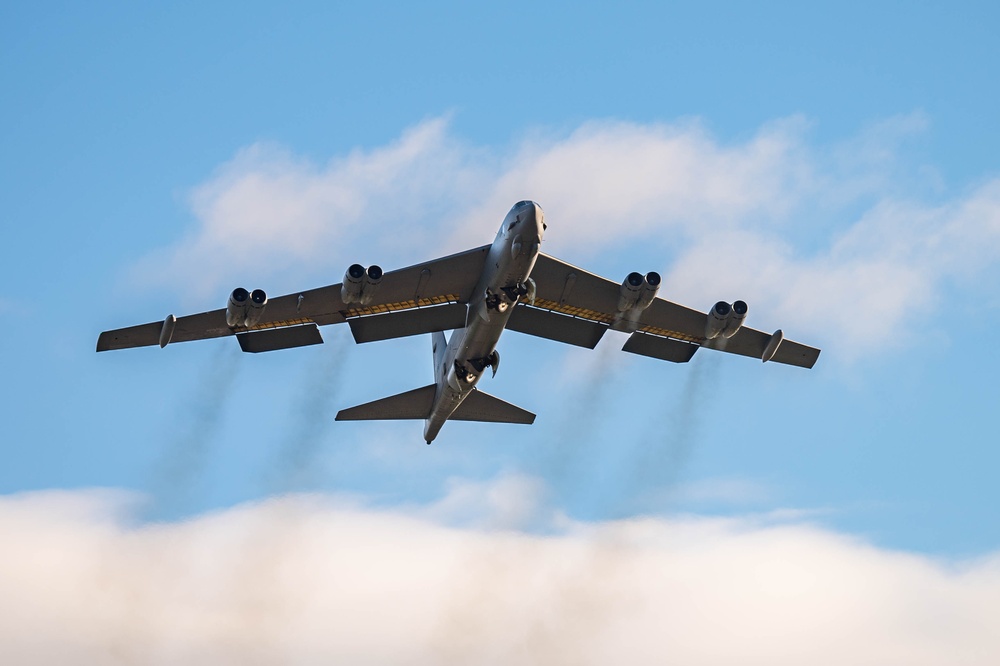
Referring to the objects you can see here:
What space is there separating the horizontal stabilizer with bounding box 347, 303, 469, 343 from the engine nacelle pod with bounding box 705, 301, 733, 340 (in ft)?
27.5

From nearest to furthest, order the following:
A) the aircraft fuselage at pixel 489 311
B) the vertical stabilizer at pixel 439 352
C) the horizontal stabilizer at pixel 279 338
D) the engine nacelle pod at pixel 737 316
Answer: the aircraft fuselage at pixel 489 311
the engine nacelle pod at pixel 737 316
the horizontal stabilizer at pixel 279 338
the vertical stabilizer at pixel 439 352

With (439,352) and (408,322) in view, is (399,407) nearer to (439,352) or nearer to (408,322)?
(439,352)

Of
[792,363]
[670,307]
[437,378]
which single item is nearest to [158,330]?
[437,378]

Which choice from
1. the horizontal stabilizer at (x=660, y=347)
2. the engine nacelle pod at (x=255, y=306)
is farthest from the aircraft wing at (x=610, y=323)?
the engine nacelle pod at (x=255, y=306)

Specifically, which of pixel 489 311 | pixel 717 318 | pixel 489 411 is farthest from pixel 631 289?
pixel 489 411

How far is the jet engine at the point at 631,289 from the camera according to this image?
40969 millimetres

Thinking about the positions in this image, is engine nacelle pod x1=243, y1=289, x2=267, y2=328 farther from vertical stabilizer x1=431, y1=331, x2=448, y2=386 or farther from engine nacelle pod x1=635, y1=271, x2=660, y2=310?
engine nacelle pod x1=635, y1=271, x2=660, y2=310

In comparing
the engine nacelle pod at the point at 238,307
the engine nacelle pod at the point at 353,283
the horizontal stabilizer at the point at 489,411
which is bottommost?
the engine nacelle pod at the point at 238,307

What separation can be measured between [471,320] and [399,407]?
17.7 feet

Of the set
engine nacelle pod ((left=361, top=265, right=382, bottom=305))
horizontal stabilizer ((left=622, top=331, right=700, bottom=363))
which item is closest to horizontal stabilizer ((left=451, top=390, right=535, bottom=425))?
horizontal stabilizer ((left=622, top=331, right=700, bottom=363))

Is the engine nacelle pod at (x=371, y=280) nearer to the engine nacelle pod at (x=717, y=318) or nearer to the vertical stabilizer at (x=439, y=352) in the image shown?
the vertical stabilizer at (x=439, y=352)

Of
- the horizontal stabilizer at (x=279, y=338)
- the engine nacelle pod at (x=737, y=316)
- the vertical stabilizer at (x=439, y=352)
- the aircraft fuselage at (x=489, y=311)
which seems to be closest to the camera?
the aircraft fuselage at (x=489, y=311)

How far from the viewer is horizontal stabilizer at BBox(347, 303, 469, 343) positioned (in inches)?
1714

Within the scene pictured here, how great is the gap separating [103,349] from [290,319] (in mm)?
6205
